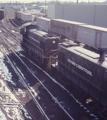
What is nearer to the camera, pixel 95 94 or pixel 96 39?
pixel 95 94

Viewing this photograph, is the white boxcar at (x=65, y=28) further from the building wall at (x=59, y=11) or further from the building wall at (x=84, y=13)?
the building wall at (x=59, y=11)

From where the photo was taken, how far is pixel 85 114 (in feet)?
41.6

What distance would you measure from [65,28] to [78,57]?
21.0 meters

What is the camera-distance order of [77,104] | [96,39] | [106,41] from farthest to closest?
[96,39] < [106,41] < [77,104]

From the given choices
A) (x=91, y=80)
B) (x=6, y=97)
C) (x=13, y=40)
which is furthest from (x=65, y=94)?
(x=13, y=40)

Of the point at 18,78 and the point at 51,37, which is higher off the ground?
the point at 51,37

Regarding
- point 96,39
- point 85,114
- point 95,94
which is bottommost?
point 85,114

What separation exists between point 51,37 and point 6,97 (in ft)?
30.5

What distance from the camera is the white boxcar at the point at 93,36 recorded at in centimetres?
2398

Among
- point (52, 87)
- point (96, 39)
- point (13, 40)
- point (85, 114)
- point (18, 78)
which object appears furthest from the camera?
point (13, 40)

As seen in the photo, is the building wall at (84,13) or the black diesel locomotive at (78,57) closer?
the black diesel locomotive at (78,57)

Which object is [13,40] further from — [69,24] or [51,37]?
[51,37]

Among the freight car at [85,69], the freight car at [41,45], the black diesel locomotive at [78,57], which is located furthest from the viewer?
the freight car at [41,45]

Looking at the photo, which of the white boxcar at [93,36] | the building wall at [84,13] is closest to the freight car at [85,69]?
the white boxcar at [93,36]
